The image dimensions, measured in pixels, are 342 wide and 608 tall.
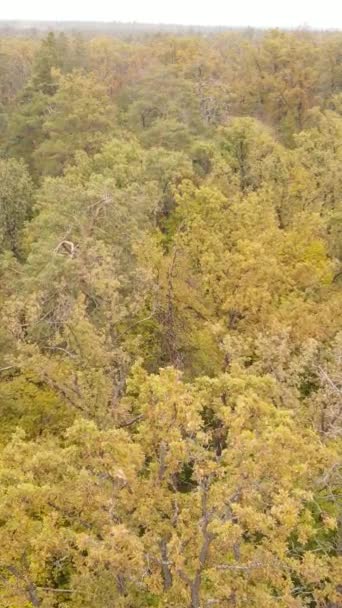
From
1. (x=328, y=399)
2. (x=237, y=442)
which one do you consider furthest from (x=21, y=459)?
(x=328, y=399)

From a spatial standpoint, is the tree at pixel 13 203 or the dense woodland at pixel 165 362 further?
the tree at pixel 13 203

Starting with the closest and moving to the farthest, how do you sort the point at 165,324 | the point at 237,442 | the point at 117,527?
the point at 117,527 < the point at 237,442 < the point at 165,324

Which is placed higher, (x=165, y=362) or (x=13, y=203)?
(x=13, y=203)

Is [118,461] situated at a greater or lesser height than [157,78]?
lesser

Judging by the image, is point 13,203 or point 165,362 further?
point 13,203

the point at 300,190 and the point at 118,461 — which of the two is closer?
the point at 118,461

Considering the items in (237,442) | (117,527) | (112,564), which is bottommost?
(112,564)

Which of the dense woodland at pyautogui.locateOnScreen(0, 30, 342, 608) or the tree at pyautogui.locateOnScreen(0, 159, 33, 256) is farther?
the tree at pyautogui.locateOnScreen(0, 159, 33, 256)

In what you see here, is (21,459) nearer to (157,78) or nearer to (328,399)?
(328,399)
